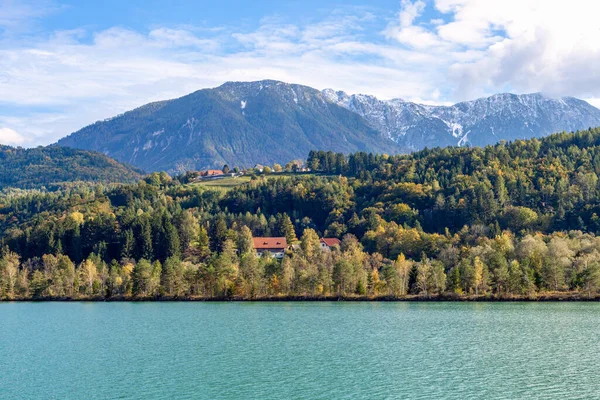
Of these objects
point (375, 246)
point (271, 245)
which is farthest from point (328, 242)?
point (375, 246)

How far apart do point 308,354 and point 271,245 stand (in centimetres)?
11948

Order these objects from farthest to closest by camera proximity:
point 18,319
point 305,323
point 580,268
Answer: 1. point 580,268
2. point 18,319
3. point 305,323

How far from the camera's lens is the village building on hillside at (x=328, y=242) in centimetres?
16262

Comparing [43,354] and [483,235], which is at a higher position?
[483,235]

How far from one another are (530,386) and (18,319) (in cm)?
6816

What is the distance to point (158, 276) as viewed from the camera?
119312 mm

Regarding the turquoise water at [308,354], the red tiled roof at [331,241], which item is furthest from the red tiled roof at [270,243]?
the turquoise water at [308,354]

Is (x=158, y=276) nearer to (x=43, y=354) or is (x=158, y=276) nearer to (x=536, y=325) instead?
Result: (x=43, y=354)

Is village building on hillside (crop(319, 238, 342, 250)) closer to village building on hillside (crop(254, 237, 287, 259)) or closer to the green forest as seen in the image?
the green forest

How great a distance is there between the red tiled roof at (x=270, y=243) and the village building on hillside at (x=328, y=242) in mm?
10701

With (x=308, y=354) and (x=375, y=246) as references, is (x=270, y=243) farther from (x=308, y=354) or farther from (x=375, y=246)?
(x=308, y=354)

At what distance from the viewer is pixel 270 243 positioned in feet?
575

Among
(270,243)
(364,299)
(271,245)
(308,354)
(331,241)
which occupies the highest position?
(331,241)

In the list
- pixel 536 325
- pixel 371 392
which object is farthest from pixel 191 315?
pixel 371 392
